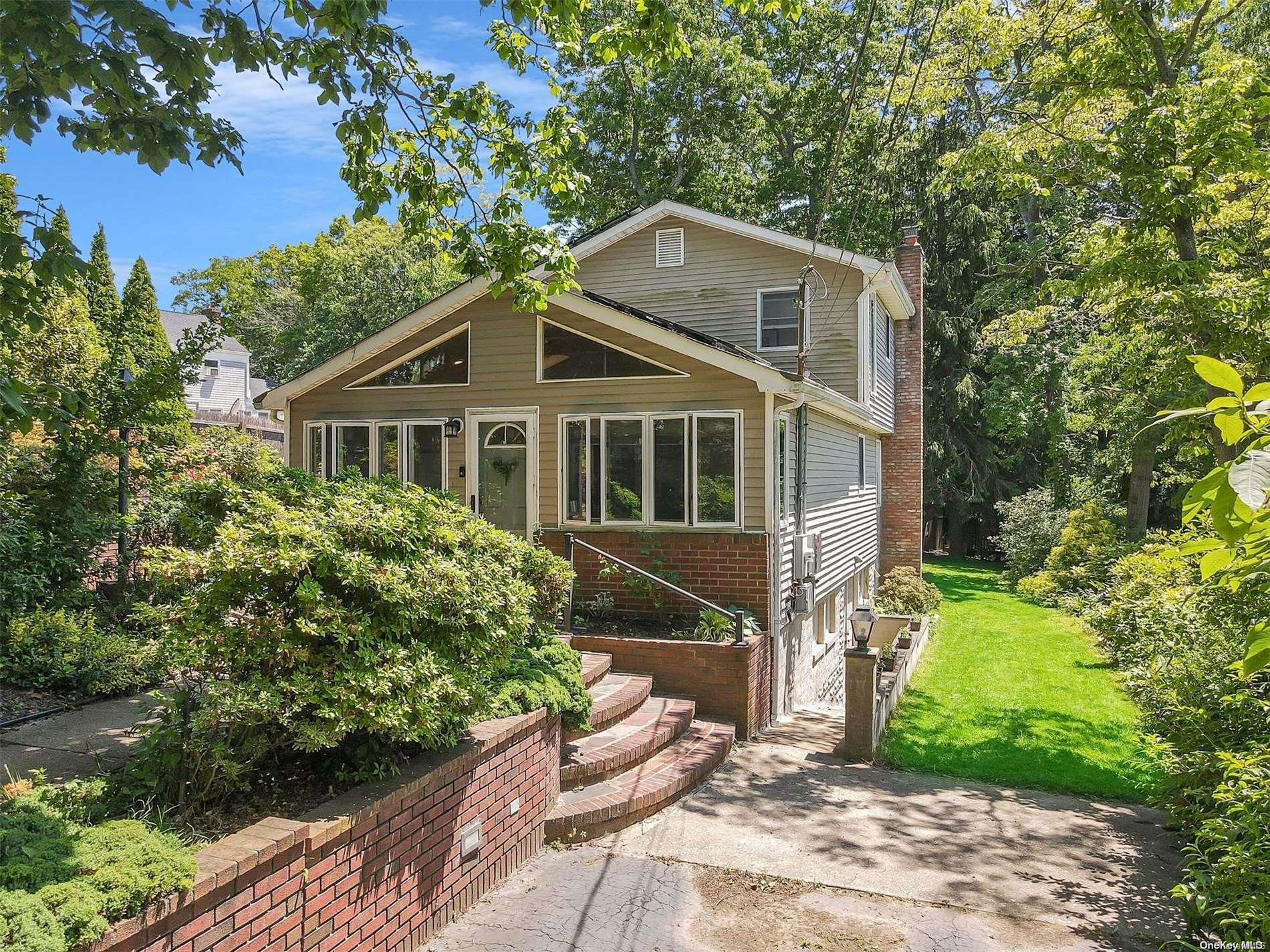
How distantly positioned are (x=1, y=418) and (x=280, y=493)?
5.04 feet

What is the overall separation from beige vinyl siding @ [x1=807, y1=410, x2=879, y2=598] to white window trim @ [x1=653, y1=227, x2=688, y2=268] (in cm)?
423

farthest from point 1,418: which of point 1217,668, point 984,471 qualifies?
point 984,471

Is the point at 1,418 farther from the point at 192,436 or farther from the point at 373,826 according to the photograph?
the point at 192,436

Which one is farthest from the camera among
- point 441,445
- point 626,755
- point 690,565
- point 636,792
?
point 441,445

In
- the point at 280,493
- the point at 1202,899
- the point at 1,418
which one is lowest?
the point at 1202,899

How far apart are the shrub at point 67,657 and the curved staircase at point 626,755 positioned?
3.37 m

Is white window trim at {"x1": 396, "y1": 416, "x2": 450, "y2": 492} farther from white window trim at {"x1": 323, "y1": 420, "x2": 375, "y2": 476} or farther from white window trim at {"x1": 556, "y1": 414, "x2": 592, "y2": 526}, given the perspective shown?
white window trim at {"x1": 556, "y1": 414, "x2": 592, "y2": 526}

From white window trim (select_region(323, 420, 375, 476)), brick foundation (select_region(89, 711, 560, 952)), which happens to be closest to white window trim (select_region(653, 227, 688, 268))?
white window trim (select_region(323, 420, 375, 476))

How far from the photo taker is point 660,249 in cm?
1514

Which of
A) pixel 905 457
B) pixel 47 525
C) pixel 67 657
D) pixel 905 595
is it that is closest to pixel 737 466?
pixel 67 657

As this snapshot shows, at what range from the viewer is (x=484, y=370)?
11.2 metres

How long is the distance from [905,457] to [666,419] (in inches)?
429

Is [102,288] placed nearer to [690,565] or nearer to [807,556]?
[690,565]

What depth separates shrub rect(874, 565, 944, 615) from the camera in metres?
17.0
